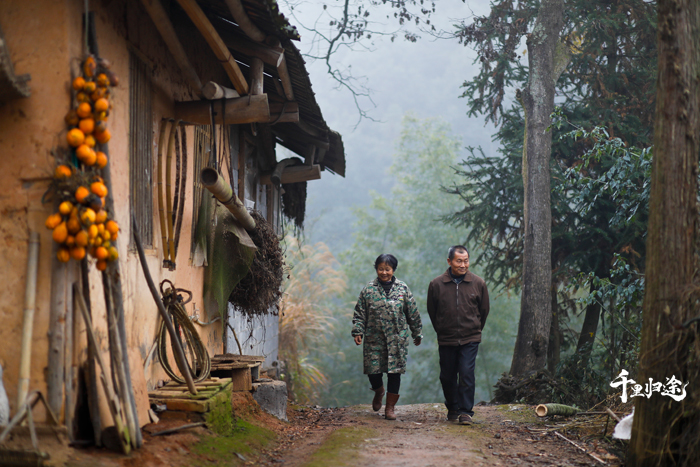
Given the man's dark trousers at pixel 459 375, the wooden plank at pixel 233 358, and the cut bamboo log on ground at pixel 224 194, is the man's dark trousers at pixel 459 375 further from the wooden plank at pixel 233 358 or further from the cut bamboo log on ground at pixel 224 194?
the cut bamboo log on ground at pixel 224 194

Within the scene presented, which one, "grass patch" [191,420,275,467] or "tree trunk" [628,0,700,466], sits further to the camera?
"grass patch" [191,420,275,467]

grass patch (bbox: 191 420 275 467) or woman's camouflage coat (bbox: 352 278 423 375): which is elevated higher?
woman's camouflage coat (bbox: 352 278 423 375)

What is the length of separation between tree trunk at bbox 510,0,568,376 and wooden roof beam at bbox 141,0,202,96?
24.5 feet

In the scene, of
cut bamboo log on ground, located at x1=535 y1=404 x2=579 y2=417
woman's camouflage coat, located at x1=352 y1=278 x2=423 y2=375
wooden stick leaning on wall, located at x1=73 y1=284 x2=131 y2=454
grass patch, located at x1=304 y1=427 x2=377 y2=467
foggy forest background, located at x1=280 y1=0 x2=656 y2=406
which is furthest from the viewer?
foggy forest background, located at x1=280 y1=0 x2=656 y2=406

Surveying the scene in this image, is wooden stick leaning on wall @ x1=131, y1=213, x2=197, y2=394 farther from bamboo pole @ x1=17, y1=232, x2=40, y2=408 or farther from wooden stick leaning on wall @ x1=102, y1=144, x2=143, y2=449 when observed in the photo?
bamboo pole @ x1=17, y1=232, x2=40, y2=408

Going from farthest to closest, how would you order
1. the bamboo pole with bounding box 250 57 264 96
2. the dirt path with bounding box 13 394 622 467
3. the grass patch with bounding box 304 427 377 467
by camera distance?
the bamboo pole with bounding box 250 57 264 96 → the grass patch with bounding box 304 427 377 467 → the dirt path with bounding box 13 394 622 467

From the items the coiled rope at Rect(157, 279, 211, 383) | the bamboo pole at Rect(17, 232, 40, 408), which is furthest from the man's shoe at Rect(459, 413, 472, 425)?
the bamboo pole at Rect(17, 232, 40, 408)

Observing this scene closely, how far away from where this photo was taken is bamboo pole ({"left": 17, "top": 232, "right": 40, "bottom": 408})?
3.13 metres

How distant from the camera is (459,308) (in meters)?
6.47

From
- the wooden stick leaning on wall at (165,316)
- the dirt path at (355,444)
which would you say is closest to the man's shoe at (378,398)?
the dirt path at (355,444)

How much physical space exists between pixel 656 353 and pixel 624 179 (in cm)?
521

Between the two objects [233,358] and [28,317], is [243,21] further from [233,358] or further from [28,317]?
[233,358]

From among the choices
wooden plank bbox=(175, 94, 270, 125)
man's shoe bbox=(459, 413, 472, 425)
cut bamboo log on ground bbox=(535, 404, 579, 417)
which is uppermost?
wooden plank bbox=(175, 94, 270, 125)

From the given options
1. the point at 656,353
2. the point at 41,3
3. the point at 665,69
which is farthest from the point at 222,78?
the point at 656,353
